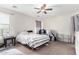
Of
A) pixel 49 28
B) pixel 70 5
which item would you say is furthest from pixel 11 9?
pixel 70 5

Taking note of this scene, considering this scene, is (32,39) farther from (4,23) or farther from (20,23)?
(4,23)

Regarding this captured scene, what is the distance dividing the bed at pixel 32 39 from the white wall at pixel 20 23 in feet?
0.40

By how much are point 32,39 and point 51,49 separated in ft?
1.35

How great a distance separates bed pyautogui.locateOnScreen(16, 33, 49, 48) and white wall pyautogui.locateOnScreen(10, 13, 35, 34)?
0.40 feet

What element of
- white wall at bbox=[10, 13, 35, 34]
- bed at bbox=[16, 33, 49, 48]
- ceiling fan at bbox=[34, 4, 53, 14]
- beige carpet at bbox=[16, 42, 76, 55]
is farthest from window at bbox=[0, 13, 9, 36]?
ceiling fan at bbox=[34, 4, 53, 14]

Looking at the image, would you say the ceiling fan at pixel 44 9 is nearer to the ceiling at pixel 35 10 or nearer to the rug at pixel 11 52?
the ceiling at pixel 35 10

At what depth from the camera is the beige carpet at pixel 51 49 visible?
172cm

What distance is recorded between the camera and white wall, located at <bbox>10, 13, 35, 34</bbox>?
1729 millimetres

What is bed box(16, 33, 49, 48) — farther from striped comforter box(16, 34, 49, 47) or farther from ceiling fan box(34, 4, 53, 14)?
ceiling fan box(34, 4, 53, 14)

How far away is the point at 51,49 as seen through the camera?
1742mm
